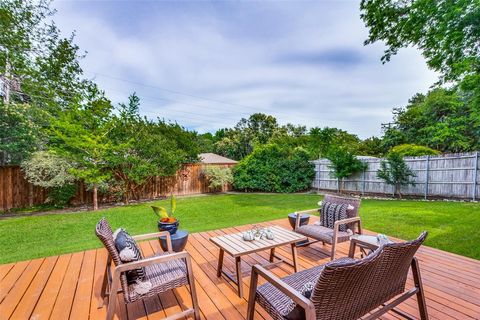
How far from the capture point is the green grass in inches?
151

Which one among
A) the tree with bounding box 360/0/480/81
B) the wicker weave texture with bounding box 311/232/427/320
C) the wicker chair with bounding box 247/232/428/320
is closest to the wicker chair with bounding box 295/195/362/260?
the wicker chair with bounding box 247/232/428/320

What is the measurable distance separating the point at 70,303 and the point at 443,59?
836 centimetres

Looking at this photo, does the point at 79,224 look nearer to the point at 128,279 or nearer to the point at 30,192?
the point at 30,192

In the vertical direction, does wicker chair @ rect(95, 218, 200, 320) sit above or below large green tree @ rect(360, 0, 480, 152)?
below

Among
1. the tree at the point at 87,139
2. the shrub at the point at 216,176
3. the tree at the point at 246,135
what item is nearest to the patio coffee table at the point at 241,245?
the tree at the point at 87,139

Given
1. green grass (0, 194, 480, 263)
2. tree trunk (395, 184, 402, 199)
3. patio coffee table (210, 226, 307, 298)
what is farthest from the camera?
tree trunk (395, 184, 402, 199)

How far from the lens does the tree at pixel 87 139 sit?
704 centimetres

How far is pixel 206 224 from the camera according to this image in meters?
5.45

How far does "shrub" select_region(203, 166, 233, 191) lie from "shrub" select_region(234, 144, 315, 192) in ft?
2.28

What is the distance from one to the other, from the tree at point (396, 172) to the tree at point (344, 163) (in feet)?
3.56

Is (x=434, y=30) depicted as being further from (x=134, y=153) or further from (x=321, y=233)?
(x=134, y=153)

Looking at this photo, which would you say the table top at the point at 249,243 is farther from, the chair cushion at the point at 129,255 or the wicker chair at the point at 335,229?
the chair cushion at the point at 129,255

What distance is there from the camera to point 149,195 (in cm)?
1005

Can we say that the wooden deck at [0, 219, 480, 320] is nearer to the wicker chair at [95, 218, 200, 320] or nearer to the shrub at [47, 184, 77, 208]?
the wicker chair at [95, 218, 200, 320]
